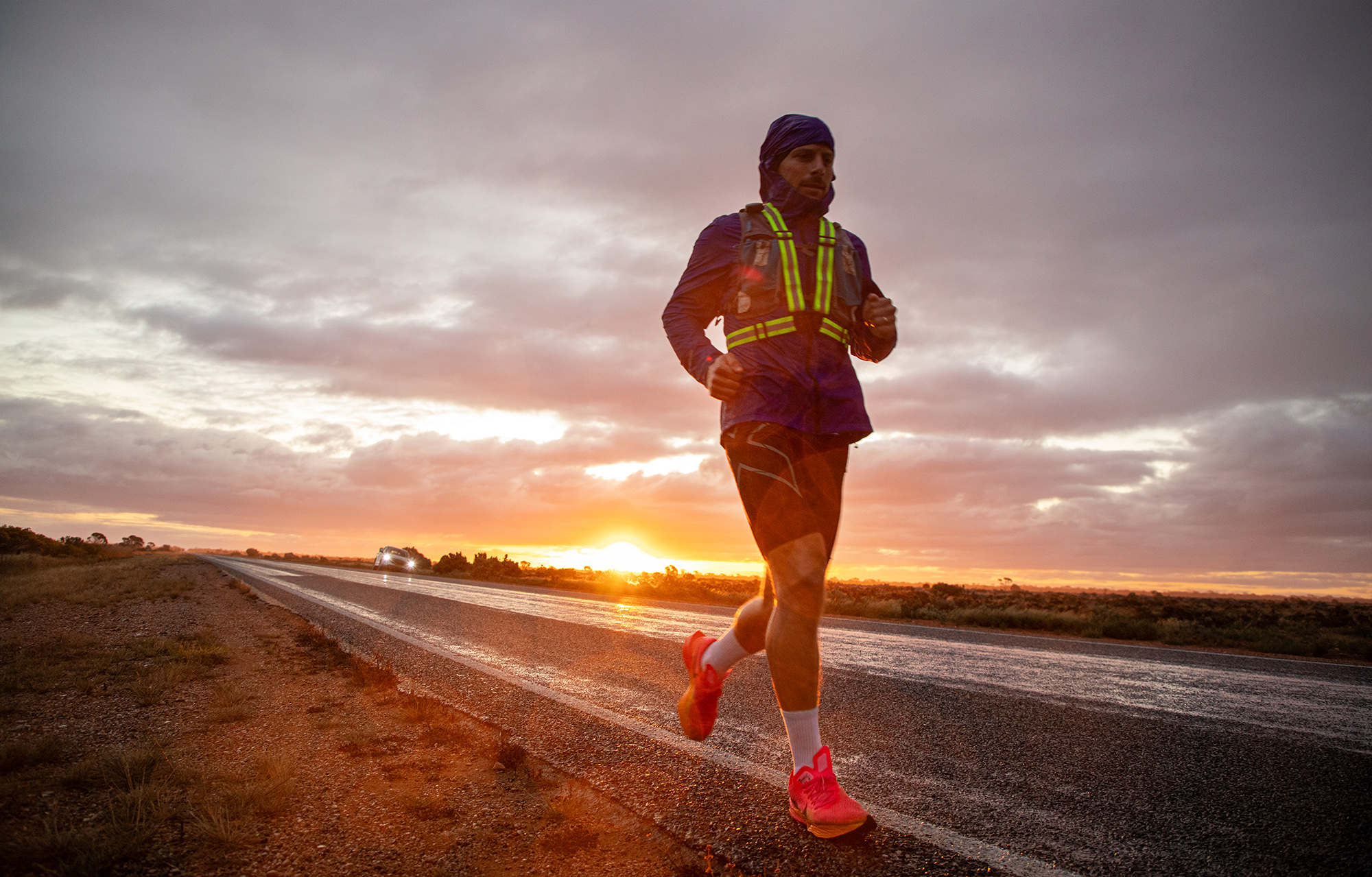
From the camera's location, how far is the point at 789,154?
8.39ft

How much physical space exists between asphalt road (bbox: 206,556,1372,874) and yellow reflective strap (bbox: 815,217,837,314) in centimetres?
179

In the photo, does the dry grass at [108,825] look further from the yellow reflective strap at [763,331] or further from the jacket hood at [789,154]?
the jacket hood at [789,154]

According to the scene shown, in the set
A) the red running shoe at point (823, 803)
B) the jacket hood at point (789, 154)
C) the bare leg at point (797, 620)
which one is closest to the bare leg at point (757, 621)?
the bare leg at point (797, 620)

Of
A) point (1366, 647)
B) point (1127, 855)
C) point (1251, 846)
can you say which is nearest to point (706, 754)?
point (1127, 855)

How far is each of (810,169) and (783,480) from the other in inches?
47.7

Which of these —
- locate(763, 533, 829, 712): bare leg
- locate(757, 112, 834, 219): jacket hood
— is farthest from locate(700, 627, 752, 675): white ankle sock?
locate(757, 112, 834, 219): jacket hood

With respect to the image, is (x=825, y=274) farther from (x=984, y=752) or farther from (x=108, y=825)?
(x=108, y=825)

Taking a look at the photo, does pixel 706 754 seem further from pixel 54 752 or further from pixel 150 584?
pixel 150 584

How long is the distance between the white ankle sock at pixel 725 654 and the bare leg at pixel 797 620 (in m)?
0.31

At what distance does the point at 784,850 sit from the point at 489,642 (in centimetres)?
571

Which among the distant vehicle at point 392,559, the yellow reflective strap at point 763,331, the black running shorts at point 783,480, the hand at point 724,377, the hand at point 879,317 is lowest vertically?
the distant vehicle at point 392,559

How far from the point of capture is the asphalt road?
208 cm

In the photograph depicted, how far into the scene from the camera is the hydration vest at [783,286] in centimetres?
237

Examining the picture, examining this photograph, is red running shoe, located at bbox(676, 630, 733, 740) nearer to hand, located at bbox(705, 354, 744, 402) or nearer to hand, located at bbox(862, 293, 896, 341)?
hand, located at bbox(705, 354, 744, 402)
